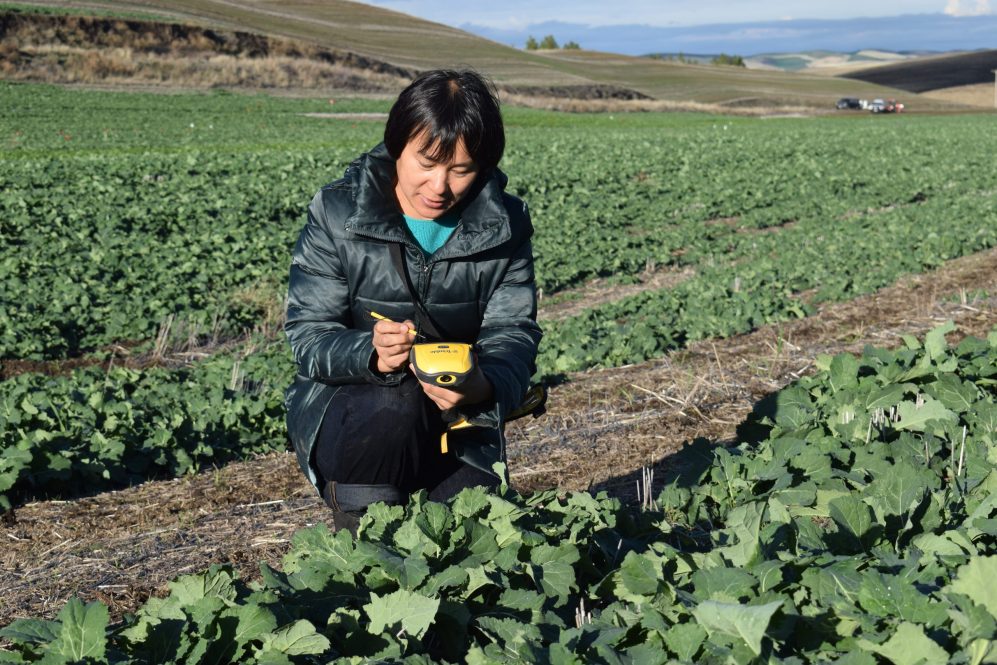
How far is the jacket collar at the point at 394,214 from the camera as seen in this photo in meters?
3.25

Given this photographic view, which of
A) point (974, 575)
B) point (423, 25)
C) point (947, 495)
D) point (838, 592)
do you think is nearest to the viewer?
point (974, 575)

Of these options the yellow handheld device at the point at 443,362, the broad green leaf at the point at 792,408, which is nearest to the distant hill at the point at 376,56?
the broad green leaf at the point at 792,408

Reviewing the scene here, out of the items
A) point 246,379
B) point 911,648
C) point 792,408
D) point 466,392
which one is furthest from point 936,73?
point 911,648

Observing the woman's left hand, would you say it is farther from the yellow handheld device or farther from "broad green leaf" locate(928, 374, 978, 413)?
"broad green leaf" locate(928, 374, 978, 413)

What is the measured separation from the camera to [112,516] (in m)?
4.82

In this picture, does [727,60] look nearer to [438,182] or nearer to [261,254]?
[261,254]

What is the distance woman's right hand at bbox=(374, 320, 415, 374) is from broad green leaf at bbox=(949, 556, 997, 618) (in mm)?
1521

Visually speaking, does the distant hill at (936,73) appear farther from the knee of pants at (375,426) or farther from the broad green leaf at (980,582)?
the broad green leaf at (980,582)

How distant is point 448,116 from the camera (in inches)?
120

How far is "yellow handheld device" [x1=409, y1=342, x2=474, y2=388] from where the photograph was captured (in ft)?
9.25

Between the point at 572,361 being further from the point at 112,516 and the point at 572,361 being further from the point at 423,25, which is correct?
the point at 423,25

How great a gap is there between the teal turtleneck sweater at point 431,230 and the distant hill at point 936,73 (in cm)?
9889

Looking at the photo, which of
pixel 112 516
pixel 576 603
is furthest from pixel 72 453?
pixel 576 603

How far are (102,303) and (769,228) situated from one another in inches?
454
